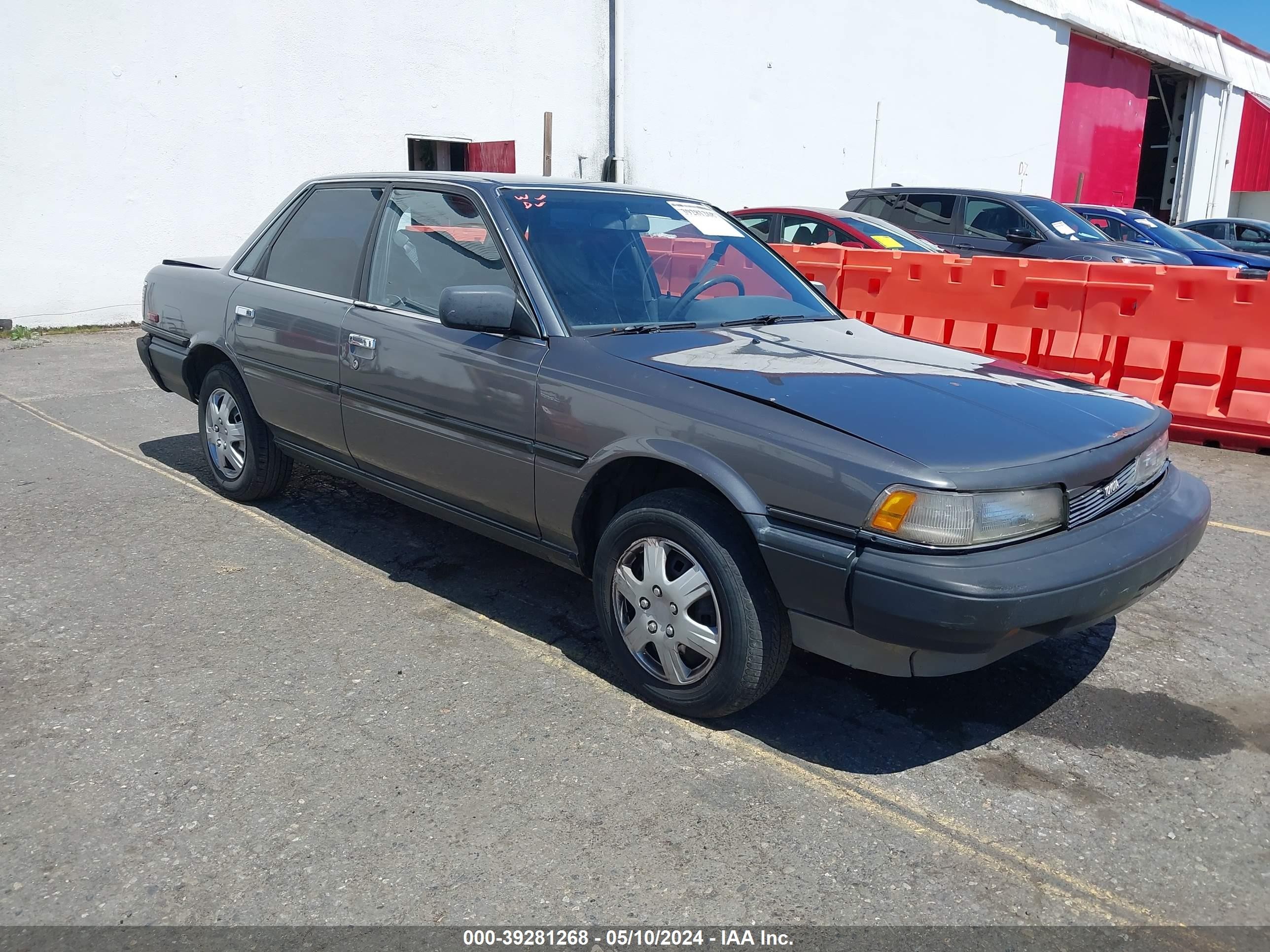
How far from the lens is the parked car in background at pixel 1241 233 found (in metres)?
18.0

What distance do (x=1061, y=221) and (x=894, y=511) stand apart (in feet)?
33.4

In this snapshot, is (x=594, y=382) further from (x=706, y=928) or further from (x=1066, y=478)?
(x=706, y=928)

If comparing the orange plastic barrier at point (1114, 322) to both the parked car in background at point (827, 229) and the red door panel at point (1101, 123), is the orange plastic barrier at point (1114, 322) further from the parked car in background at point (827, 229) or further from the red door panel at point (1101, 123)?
the red door panel at point (1101, 123)

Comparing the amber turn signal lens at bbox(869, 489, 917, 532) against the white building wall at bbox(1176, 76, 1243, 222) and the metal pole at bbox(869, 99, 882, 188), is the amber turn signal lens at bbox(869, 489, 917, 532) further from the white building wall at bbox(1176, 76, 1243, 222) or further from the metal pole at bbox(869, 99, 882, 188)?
the white building wall at bbox(1176, 76, 1243, 222)

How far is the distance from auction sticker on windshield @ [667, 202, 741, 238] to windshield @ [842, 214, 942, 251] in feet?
19.6

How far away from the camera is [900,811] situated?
280cm

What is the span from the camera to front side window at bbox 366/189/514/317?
3859mm

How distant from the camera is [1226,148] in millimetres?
33469

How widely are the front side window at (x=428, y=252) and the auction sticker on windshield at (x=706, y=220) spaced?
93 centimetres

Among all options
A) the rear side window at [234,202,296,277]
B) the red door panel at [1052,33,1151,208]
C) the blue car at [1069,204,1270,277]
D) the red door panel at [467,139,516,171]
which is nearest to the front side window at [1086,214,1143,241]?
the blue car at [1069,204,1270,277]

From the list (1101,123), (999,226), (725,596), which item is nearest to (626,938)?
(725,596)

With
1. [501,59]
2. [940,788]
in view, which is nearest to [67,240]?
[501,59]

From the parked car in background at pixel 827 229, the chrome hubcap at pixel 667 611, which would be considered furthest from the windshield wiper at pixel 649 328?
the parked car in background at pixel 827 229

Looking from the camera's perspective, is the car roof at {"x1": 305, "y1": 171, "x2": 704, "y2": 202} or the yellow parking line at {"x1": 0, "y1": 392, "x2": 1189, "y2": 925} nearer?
the yellow parking line at {"x1": 0, "y1": 392, "x2": 1189, "y2": 925}
